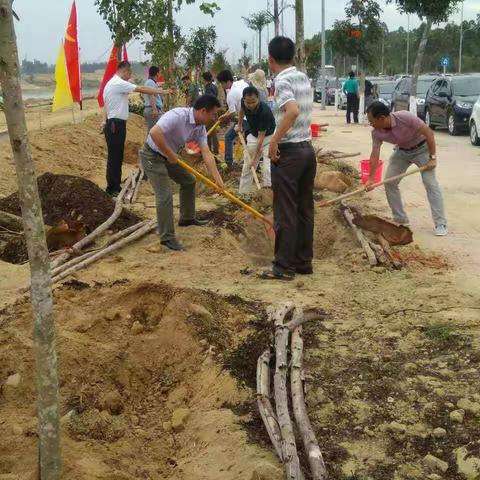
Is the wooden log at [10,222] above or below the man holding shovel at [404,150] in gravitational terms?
below

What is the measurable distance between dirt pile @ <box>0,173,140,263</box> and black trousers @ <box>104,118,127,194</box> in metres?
0.88

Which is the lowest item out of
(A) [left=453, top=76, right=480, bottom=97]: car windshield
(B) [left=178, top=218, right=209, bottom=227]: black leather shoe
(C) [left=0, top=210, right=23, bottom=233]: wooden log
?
(B) [left=178, top=218, right=209, bottom=227]: black leather shoe

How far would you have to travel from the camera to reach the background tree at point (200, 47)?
25.3m

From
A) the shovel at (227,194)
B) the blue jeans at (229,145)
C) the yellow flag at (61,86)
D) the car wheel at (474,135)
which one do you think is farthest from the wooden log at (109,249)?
the car wheel at (474,135)

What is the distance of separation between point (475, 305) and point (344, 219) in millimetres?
2658

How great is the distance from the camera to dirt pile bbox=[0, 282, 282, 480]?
3111mm

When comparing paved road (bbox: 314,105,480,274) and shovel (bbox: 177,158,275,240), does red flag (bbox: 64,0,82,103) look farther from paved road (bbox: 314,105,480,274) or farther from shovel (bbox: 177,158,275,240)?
shovel (bbox: 177,158,275,240)

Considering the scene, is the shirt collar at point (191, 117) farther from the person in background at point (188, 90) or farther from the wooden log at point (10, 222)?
the person in background at point (188, 90)

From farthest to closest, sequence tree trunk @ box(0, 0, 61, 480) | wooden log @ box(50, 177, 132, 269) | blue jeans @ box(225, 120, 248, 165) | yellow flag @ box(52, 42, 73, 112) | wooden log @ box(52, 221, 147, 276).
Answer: yellow flag @ box(52, 42, 73, 112)
blue jeans @ box(225, 120, 248, 165)
wooden log @ box(50, 177, 132, 269)
wooden log @ box(52, 221, 147, 276)
tree trunk @ box(0, 0, 61, 480)

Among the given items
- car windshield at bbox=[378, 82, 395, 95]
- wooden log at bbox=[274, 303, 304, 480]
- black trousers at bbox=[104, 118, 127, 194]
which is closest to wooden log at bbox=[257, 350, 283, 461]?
wooden log at bbox=[274, 303, 304, 480]

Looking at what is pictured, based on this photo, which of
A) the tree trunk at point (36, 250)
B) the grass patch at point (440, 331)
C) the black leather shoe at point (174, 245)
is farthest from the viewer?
the black leather shoe at point (174, 245)

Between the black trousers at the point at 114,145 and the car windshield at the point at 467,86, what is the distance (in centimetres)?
1123

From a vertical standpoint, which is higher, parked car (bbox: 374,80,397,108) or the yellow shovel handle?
parked car (bbox: 374,80,397,108)

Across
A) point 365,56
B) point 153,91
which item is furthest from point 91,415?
point 365,56
